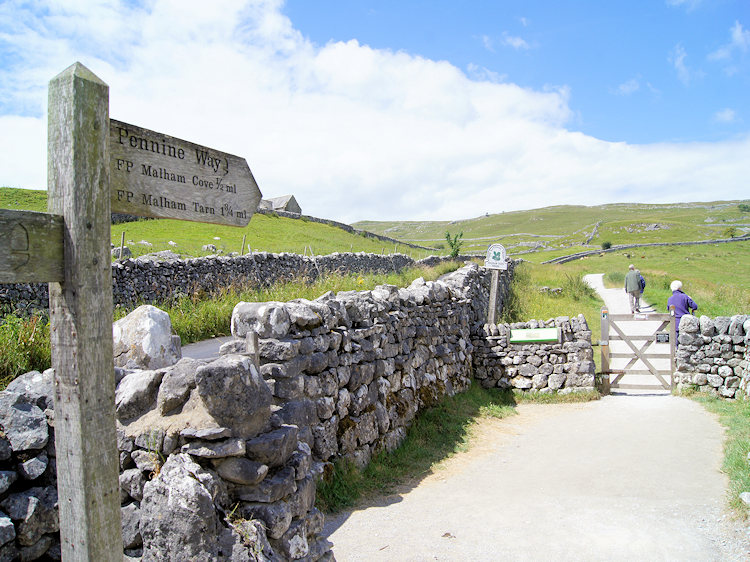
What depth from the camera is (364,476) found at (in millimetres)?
6652

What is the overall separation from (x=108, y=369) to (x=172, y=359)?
14.0ft

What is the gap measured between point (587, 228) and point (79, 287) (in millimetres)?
121651

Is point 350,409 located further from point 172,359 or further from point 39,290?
point 39,290

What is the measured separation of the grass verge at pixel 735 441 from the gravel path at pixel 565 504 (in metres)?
0.15

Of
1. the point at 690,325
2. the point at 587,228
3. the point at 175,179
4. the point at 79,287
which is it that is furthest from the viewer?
the point at 587,228

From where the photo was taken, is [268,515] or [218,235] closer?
[268,515]

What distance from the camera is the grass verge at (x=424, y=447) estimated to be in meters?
6.06

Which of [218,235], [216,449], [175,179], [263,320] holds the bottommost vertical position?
[216,449]

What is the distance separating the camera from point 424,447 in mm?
8180

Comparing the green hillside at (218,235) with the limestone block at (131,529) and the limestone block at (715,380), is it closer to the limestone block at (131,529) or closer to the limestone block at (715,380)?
the limestone block at (715,380)

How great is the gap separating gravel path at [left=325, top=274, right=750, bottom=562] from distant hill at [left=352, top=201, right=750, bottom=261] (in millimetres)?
53729

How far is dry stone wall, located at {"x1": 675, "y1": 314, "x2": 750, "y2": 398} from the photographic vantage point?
11.1 metres

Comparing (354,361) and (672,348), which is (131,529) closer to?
(354,361)

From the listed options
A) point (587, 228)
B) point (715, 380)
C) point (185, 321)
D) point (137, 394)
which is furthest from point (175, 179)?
point (587, 228)
